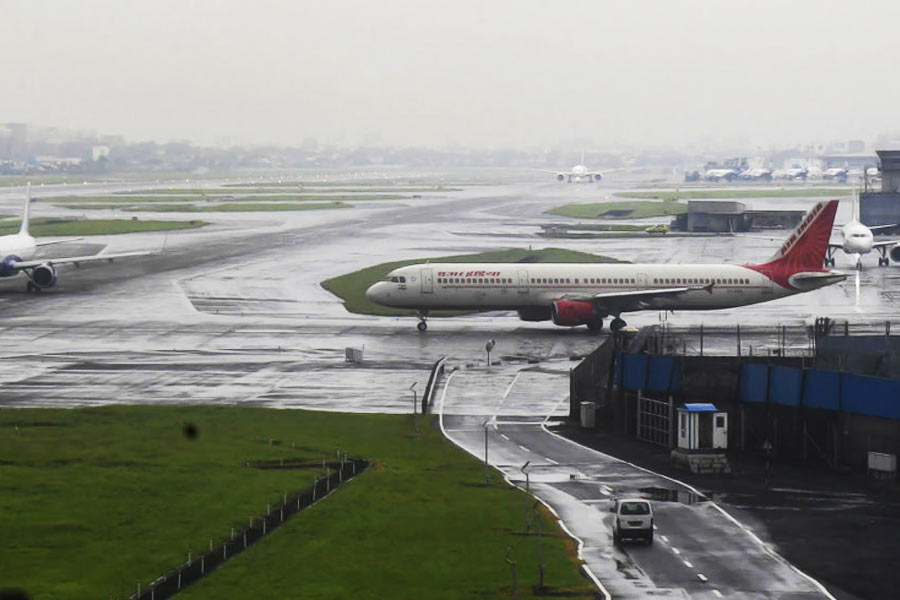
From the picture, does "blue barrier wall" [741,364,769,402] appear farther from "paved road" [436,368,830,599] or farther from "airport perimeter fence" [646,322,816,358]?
"paved road" [436,368,830,599]

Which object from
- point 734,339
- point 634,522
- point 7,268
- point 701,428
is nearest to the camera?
point 634,522

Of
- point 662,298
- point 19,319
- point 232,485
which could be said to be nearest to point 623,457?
point 232,485

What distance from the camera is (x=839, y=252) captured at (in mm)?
183125

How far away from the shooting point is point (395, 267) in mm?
155875

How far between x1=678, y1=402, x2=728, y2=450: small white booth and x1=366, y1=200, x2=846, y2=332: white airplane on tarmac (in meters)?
39.1

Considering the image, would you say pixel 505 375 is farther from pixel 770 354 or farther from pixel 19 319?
pixel 19 319

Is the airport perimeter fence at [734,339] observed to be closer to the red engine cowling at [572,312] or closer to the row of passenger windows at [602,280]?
the row of passenger windows at [602,280]

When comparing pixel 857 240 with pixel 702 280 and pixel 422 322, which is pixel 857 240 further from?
pixel 422 322

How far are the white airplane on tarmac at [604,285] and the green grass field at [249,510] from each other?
3223 centimetres

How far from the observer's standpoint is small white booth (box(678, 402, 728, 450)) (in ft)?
217

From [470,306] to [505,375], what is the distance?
19.7 metres

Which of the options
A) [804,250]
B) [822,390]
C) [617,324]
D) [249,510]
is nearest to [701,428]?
[822,390]

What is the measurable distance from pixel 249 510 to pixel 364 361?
40.7 meters

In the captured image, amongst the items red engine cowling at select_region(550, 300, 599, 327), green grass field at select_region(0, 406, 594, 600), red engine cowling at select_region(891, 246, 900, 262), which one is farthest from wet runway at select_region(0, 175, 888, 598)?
red engine cowling at select_region(891, 246, 900, 262)
